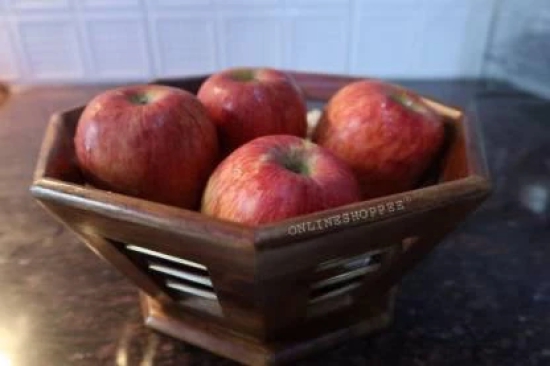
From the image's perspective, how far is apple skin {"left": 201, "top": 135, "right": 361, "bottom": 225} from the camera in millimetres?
322

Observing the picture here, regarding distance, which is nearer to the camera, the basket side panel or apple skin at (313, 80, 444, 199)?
the basket side panel

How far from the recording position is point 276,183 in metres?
0.33

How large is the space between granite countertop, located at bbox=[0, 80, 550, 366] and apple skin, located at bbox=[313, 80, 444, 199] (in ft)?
0.39

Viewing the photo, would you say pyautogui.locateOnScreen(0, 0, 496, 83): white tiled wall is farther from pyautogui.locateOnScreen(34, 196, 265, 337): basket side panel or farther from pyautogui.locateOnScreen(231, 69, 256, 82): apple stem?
pyautogui.locateOnScreen(34, 196, 265, 337): basket side panel

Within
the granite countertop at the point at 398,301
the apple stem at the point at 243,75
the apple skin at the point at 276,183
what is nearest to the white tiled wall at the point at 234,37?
the granite countertop at the point at 398,301

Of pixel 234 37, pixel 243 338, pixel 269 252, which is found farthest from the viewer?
pixel 234 37

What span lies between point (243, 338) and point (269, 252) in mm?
155

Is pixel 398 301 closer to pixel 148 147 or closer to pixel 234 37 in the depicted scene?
pixel 148 147

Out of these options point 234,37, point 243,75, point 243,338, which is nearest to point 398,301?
point 243,338

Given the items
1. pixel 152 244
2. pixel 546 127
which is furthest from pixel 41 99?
pixel 546 127

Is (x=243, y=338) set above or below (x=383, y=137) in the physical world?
below

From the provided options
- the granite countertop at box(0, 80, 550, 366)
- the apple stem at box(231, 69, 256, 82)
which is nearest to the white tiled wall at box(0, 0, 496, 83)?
the granite countertop at box(0, 80, 550, 366)

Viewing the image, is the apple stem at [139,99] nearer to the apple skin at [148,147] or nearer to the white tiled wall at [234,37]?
the apple skin at [148,147]

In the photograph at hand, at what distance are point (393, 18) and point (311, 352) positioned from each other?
2.64 feet
